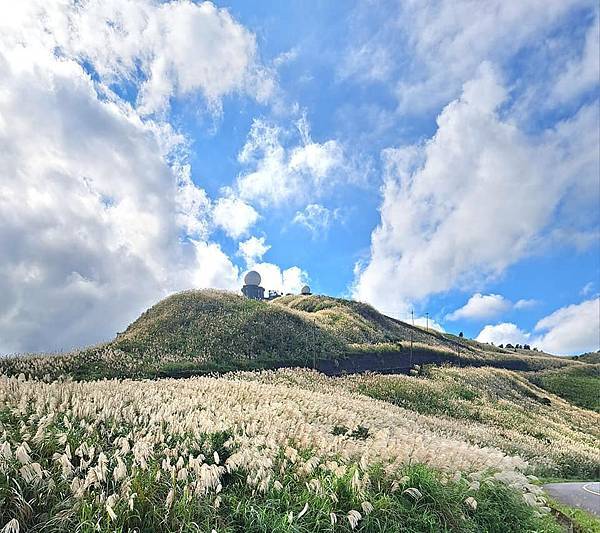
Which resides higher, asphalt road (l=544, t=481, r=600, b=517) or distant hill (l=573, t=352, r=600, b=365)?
distant hill (l=573, t=352, r=600, b=365)

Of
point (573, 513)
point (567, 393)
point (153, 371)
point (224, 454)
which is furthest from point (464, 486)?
point (567, 393)

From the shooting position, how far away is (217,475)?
5938 mm

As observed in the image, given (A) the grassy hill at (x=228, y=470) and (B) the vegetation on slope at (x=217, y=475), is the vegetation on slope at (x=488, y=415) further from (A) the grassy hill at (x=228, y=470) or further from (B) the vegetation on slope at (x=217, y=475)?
(B) the vegetation on slope at (x=217, y=475)

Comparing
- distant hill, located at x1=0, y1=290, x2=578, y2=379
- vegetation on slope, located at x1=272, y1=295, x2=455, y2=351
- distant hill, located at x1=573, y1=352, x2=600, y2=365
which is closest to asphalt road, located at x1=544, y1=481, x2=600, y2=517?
distant hill, located at x1=0, y1=290, x2=578, y2=379

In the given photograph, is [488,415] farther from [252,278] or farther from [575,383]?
[252,278]

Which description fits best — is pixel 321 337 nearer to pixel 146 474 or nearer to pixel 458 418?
pixel 458 418

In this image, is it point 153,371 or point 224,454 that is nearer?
point 224,454

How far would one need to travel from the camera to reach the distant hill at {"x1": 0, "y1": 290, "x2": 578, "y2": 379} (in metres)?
23.9

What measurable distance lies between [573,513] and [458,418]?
717 inches

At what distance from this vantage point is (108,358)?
Answer: 24828 mm

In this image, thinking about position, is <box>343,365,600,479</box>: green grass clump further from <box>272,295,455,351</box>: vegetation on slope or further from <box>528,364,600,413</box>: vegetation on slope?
<box>528,364,600,413</box>: vegetation on slope

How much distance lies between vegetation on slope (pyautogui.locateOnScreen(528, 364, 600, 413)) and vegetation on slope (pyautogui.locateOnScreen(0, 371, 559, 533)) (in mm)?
55095

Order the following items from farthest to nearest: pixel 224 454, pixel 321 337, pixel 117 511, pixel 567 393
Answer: pixel 567 393, pixel 321 337, pixel 224 454, pixel 117 511

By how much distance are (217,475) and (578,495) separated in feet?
44.5
